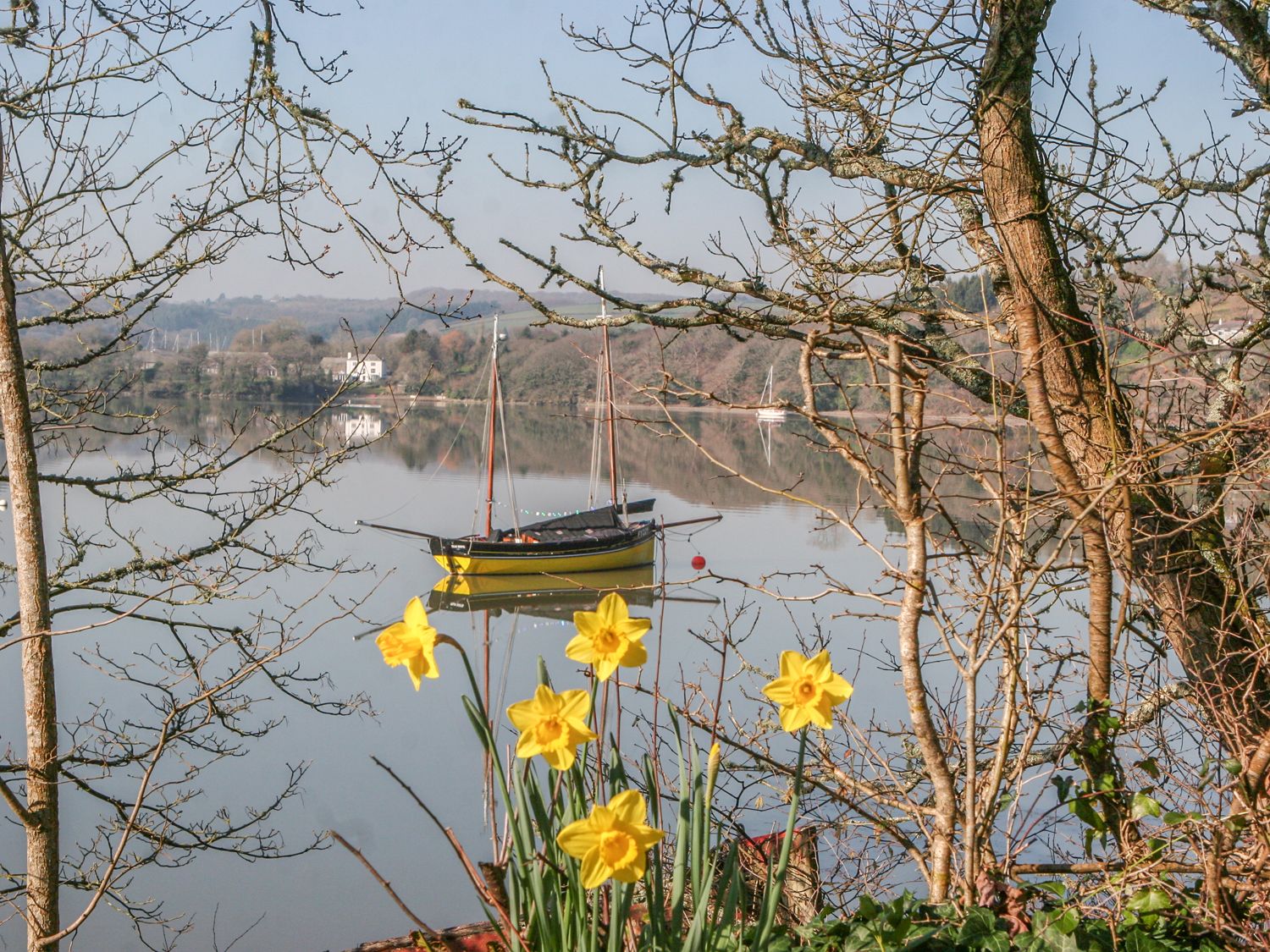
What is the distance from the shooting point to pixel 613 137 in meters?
3.15

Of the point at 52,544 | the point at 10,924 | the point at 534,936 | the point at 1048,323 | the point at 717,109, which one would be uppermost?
the point at 717,109

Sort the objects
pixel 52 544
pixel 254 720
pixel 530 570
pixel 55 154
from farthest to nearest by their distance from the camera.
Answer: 1. pixel 530 570
2. pixel 52 544
3. pixel 254 720
4. pixel 55 154

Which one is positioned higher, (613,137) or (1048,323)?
(613,137)

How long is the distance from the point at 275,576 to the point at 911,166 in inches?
604

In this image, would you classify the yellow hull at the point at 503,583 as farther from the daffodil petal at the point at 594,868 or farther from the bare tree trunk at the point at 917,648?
the daffodil petal at the point at 594,868

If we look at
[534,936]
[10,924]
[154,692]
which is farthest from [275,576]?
[534,936]

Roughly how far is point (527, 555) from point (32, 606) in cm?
1546

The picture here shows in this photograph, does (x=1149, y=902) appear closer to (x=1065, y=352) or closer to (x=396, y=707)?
(x=1065, y=352)

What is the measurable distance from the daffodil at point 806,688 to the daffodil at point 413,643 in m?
0.39

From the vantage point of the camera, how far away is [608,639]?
123 centimetres

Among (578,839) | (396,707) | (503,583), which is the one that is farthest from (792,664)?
(503,583)

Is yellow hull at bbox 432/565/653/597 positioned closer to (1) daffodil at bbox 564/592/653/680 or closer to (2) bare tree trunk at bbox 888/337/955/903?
(2) bare tree trunk at bbox 888/337/955/903

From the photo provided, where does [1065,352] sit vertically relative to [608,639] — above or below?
above

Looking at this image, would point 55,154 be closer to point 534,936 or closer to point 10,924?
point 534,936
